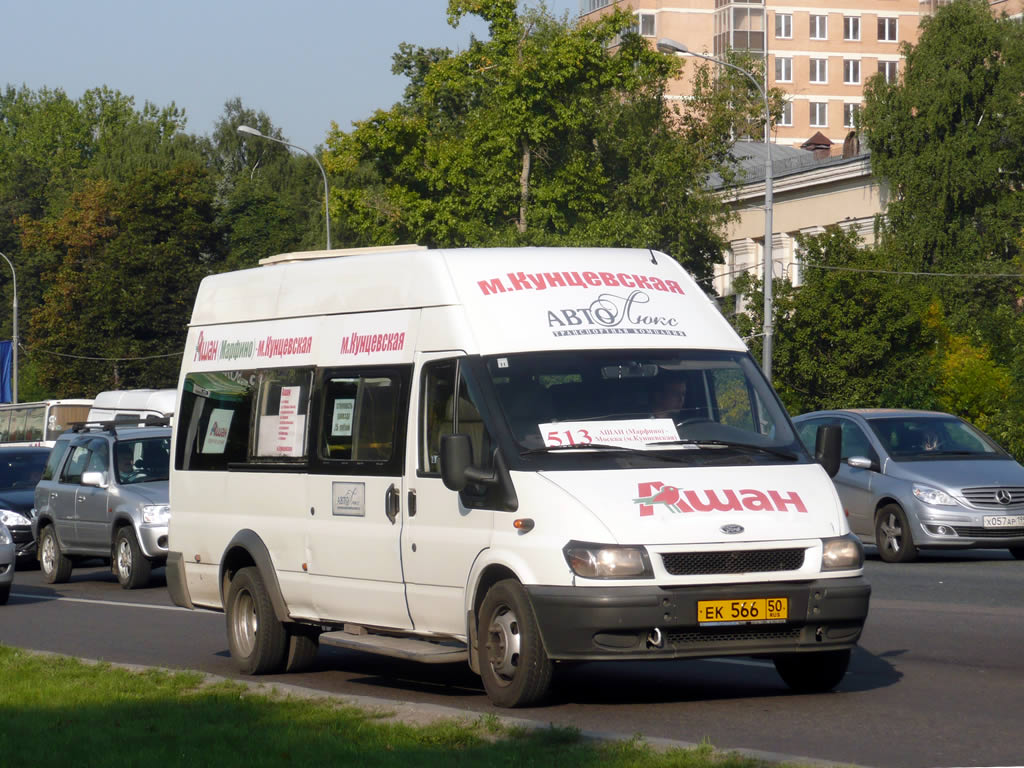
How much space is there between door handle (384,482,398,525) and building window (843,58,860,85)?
377 feet

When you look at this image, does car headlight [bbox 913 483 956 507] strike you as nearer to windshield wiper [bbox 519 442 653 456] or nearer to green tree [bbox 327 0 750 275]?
windshield wiper [bbox 519 442 653 456]

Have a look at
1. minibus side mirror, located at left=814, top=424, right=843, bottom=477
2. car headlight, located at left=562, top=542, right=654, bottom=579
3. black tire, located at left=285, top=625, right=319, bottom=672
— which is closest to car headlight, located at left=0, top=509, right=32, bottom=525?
black tire, located at left=285, top=625, right=319, bottom=672

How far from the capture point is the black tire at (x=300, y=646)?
11867 millimetres

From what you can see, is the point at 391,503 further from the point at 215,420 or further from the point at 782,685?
the point at 215,420

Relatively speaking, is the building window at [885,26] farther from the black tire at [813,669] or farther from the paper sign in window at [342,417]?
the black tire at [813,669]

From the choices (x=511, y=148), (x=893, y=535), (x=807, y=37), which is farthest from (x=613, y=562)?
(x=807, y=37)

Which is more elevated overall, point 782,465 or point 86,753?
point 782,465

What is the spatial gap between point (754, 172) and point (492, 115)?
18.9m

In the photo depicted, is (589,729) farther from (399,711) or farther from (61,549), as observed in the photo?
(61,549)

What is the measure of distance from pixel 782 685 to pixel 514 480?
2.21 metres

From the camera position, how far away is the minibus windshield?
973 cm

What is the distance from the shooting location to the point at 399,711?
29.6ft

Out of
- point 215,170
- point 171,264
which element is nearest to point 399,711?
point 171,264

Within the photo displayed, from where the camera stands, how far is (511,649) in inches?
372
